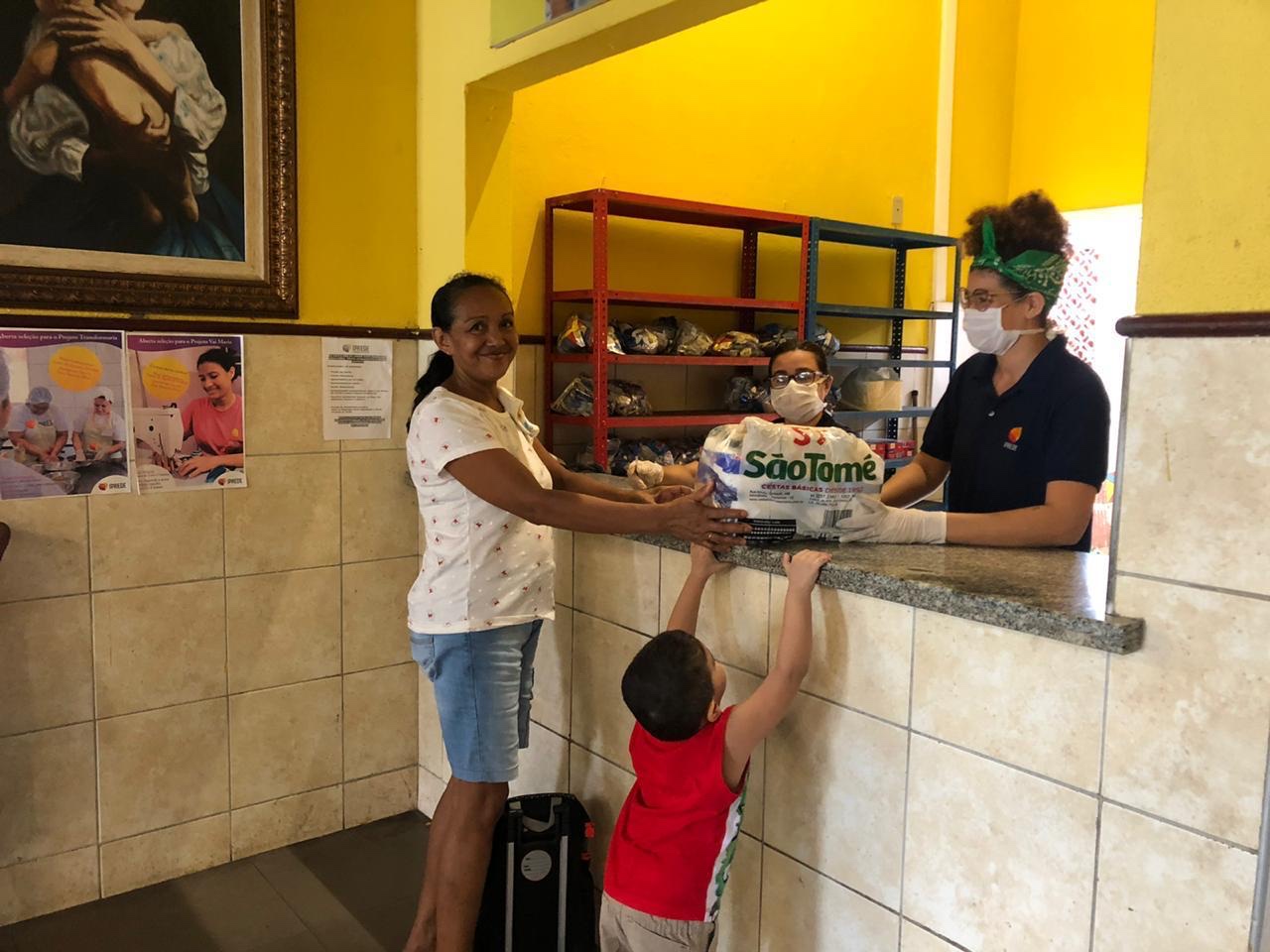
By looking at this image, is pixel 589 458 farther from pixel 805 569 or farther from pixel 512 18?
pixel 805 569

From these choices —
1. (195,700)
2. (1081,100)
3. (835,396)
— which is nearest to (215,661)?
(195,700)

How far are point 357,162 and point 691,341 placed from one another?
122cm

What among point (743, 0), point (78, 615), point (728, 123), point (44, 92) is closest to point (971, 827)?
point (743, 0)

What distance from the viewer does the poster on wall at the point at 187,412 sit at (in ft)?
8.21

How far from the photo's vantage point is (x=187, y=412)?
8.42 feet

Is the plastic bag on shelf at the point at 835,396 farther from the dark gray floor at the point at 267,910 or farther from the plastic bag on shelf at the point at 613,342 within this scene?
the dark gray floor at the point at 267,910

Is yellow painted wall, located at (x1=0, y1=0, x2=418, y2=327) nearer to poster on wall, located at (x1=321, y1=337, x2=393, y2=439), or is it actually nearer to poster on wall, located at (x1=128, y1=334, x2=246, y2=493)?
poster on wall, located at (x1=321, y1=337, x2=393, y2=439)

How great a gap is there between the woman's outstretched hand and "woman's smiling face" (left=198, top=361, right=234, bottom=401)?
1.42 meters

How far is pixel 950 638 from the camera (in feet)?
4.90

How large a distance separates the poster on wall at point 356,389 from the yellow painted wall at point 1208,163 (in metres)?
2.16

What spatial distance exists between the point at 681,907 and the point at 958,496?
115 cm

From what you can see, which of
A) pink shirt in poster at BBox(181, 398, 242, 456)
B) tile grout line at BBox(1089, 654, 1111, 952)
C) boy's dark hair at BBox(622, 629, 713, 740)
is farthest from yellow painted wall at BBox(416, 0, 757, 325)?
tile grout line at BBox(1089, 654, 1111, 952)

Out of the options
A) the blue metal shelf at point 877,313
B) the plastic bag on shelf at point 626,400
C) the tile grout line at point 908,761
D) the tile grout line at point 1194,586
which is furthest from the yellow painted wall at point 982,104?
the tile grout line at point 1194,586

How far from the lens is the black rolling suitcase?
2.18 m
